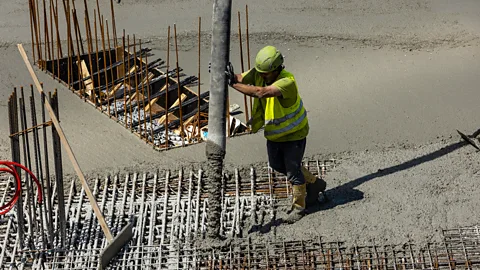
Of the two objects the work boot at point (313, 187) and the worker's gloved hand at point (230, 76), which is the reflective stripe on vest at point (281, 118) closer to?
the worker's gloved hand at point (230, 76)

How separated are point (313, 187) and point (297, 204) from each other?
26 cm

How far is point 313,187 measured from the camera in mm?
7367

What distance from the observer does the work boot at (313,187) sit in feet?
23.8

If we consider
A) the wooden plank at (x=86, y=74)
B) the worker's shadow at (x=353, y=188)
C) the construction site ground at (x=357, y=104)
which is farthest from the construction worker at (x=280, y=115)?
the wooden plank at (x=86, y=74)

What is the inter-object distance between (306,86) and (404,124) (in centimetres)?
162

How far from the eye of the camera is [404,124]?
29.2 ft

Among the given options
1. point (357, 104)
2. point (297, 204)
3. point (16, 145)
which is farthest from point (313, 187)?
point (16, 145)

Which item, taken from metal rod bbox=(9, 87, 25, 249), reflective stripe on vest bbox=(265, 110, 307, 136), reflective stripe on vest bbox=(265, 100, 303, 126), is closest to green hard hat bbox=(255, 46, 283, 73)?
reflective stripe on vest bbox=(265, 100, 303, 126)

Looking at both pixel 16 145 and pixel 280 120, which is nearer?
pixel 16 145

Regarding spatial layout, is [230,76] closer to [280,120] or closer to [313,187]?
[280,120]

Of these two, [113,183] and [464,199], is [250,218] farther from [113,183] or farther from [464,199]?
[464,199]

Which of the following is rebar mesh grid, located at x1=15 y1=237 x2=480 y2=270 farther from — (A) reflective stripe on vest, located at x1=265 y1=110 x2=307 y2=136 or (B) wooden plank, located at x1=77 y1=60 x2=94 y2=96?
(B) wooden plank, located at x1=77 y1=60 x2=94 y2=96

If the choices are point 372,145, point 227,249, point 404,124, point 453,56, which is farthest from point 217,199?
point 453,56

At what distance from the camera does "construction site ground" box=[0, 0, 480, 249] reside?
7.34 meters
